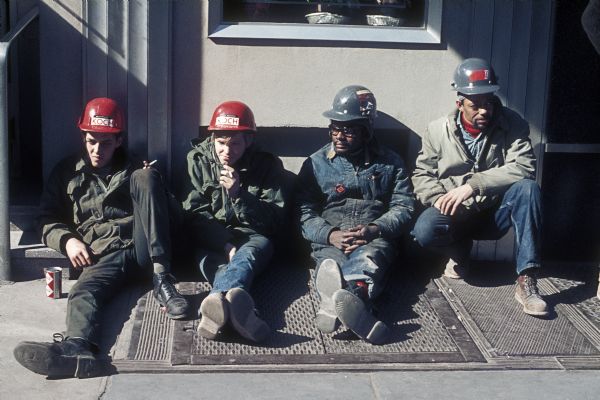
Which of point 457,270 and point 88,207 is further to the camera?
point 457,270

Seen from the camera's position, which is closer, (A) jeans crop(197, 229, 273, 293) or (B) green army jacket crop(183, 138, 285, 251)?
(A) jeans crop(197, 229, 273, 293)

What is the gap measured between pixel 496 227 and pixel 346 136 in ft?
3.54

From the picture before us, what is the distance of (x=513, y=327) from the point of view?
551cm

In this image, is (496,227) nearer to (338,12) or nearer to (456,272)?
(456,272)

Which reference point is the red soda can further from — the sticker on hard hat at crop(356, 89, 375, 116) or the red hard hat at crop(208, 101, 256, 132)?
the sticker on hard hat at crop(356, 89, 375, 116)

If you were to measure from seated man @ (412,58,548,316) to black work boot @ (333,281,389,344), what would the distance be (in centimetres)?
95

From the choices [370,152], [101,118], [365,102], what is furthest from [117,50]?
[370,152]

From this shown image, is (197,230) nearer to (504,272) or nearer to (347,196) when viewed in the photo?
(347,196)

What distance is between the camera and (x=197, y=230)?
19.6 ft

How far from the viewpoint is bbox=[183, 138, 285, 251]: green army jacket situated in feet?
19.4

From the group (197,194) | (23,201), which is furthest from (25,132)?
(197,194)

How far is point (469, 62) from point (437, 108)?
1.93 ft

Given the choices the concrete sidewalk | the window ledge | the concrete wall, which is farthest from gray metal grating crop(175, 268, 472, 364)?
the window ledge

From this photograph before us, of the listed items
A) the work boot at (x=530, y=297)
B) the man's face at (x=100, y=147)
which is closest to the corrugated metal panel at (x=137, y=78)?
the man's face at (x=100, y=147)
